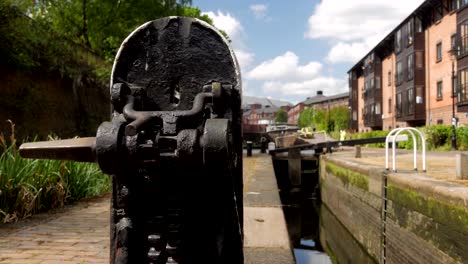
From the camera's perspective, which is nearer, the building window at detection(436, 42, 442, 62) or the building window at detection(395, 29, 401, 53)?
the building window at detection(436, 42, 442, 62)

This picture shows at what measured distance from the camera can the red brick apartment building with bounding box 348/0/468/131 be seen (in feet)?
92.0

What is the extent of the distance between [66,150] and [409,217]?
5.92m

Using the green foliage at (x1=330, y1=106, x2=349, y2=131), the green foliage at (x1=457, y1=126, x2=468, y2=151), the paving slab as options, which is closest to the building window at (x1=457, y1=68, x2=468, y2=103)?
the green foliage at (x1=457, y1=126, x2=468, y2=151)

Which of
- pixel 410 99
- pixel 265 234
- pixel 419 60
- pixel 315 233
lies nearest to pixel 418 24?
pixel 419 60

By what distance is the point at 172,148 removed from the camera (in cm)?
167

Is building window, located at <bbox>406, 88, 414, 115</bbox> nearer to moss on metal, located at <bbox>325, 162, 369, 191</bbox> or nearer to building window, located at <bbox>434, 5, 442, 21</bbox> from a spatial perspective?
building window, located at <bbox>434, 5, 442, 21</bbox>

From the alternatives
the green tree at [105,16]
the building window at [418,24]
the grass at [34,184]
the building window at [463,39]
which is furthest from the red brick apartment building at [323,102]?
the grass at [34,184]

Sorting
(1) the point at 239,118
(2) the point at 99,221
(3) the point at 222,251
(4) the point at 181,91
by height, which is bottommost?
(2) the point at 99,221

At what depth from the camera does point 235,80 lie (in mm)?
2148

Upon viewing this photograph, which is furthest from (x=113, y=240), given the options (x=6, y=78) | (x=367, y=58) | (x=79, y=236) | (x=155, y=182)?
(x=367, y=58)

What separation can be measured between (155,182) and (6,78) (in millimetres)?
11340

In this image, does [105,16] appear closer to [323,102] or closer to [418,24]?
[418,24]

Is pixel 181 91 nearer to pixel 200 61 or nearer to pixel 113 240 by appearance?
pixel 200 61

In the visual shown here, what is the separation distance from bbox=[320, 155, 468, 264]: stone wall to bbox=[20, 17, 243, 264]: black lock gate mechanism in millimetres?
3725
